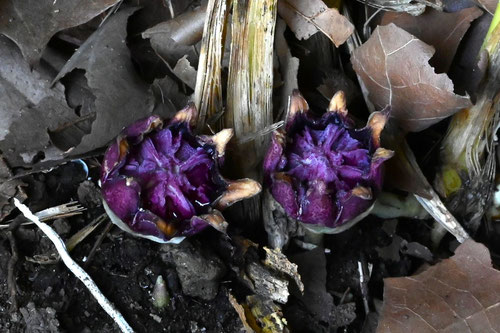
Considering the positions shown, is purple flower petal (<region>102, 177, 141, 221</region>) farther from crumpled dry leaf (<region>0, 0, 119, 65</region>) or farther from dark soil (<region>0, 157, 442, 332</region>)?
crumpled dry leaf (<region>0, 0, 119, 65</region>)

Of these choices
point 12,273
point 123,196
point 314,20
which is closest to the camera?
point 123,196

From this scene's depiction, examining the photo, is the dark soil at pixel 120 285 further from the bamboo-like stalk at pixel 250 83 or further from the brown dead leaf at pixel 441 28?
the brown dead leaf at pixel 441 28

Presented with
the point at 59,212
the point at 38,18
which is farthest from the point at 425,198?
the point at 38,18

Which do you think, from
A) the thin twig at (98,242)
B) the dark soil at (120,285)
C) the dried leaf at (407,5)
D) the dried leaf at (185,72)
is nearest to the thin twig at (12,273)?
the dark soil at (120,285)

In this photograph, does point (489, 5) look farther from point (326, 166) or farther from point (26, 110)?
point (26, 110)

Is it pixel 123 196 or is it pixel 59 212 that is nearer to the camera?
pixel 123 196

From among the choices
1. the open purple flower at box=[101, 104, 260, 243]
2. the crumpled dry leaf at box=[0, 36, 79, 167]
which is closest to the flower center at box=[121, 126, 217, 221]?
the open purple flower at box=[101, 104, 260, 243]

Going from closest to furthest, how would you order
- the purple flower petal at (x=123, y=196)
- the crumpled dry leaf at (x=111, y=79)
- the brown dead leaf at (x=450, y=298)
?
the purple flower petal at (x=123, y=196)
the brown dead leaf at (x=450, y=298)
the crumpled dry leaf at (x=111, y=79)
